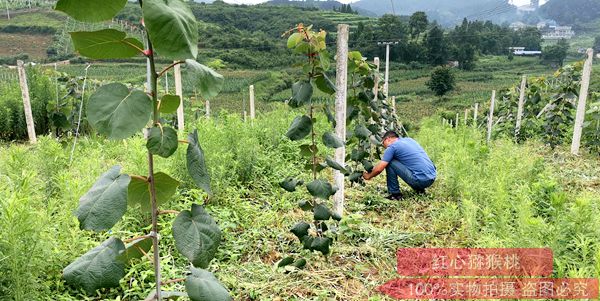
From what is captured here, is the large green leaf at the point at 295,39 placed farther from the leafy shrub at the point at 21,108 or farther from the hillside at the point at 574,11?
the hillside at the point at 574,11

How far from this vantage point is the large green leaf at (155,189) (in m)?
1.17

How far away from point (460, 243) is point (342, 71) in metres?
1.60

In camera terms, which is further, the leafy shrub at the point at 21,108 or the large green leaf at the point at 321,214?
the leafy shrub at the point at 21,108

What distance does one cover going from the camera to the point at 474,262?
2627mm

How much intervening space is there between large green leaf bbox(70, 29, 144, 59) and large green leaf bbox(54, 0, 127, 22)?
Answer: 3.3 inches

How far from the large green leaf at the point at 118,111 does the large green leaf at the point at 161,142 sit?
6 centimetres

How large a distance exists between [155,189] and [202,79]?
351mm

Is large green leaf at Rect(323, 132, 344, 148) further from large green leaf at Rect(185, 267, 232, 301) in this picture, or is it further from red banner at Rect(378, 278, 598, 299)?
large green leaf at Rect(185, 267, 232, 301)

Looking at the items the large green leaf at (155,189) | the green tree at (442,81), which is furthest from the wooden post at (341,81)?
the green tree at (442,81)

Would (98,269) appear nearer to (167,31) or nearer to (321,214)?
(167,31)

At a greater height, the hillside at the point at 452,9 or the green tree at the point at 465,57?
the hillside at the point at 452,9

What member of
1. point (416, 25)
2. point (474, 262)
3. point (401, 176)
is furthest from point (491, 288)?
point (416, 25)

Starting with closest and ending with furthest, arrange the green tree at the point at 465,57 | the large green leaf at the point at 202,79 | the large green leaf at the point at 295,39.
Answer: the large green leaf at the point at 202,79 < the large green leaf at the point at 295,39 < the green tree at the point at 465,57

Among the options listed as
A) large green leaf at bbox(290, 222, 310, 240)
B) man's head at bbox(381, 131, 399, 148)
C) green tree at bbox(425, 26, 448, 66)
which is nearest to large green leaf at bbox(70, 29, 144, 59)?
large green leaf at bbox(290, 222, 310, 240)
